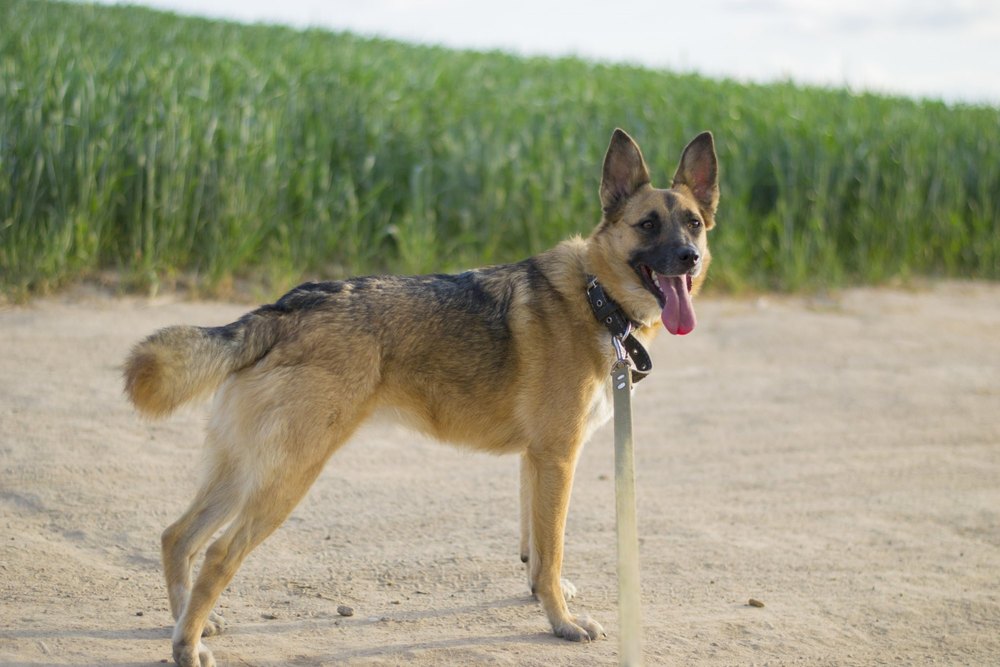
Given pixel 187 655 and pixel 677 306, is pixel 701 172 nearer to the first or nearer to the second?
pixel 677 306

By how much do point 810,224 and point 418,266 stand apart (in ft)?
17.2

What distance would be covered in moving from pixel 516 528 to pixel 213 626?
6.64ft

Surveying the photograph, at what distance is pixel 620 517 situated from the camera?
4.04 meters

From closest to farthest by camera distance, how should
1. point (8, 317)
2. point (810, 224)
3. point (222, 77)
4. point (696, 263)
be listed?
1. point (696, 263)
2. point (8, 317)
3. point (222, 77)
4. point (810, 224)

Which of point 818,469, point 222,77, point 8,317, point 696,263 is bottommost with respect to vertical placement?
point 818,469

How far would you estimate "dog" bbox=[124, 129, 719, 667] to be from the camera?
4.25 m

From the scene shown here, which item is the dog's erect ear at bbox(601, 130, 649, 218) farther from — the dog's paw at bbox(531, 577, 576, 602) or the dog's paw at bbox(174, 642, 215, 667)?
the dog's paw at bbox(174, 642, 215, 667)

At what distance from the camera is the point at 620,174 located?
532cm

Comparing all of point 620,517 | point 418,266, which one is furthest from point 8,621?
point 418,266

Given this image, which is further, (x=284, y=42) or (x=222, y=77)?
(x=284, y=42)

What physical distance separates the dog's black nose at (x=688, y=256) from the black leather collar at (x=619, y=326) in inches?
14.5

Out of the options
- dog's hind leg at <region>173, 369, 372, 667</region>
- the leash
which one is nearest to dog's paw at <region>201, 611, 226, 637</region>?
dog's hind leg at <region>173, 369, 372, 667</region>

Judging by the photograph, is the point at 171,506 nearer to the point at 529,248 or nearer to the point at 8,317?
the point at 8,317

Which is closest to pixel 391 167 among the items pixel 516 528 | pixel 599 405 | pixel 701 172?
pixel 516 528
